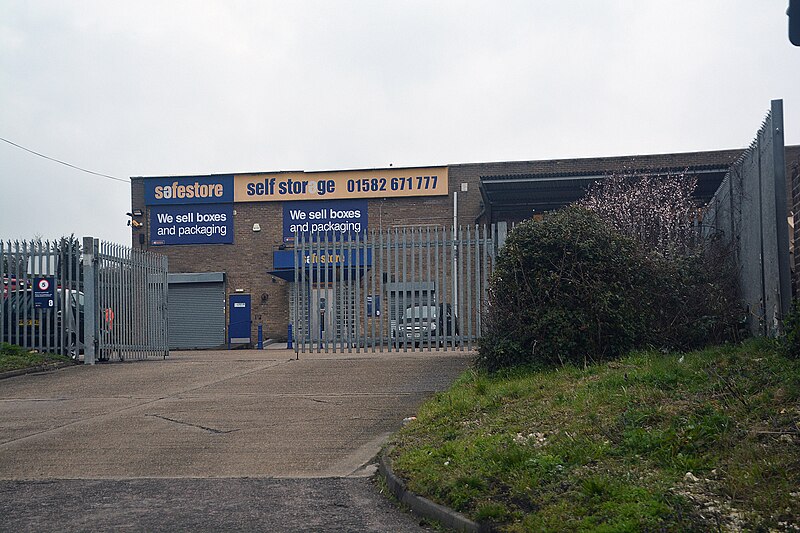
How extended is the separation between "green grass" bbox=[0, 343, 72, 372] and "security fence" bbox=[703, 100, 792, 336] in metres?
12.5

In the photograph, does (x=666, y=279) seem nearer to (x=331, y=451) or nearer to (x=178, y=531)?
(x=331, y=451)

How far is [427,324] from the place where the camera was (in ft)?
54.7

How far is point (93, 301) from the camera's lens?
56.9 feet

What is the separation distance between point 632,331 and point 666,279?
1.25 m

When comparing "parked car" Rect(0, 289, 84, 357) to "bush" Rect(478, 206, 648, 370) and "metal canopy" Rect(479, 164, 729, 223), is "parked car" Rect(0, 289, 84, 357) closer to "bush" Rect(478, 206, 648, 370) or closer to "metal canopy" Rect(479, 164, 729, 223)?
"bush" Rect(478, 206, 648, 370)

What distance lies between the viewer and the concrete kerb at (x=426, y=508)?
17.7 ft

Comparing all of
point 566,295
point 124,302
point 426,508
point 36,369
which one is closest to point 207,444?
point 426,508

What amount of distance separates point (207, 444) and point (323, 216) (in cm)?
2569

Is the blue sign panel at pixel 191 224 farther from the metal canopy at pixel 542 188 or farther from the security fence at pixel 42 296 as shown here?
the security fence at pixel 42 296

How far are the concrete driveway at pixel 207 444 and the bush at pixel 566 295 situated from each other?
161 cm

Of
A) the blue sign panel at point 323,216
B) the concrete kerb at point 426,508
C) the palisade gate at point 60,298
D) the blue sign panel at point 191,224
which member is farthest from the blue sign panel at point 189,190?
the concrete kerb at point 426,508

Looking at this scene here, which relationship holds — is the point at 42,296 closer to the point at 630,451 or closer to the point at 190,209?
the point at 630,451

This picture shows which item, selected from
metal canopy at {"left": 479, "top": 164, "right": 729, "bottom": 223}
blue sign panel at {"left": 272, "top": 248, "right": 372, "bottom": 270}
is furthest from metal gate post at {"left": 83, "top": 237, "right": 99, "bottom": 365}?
metal canopy at {"left": 479, "top": 164, "right": 729, "bottom": 223}

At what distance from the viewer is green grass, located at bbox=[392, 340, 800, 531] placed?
16.1 ft
